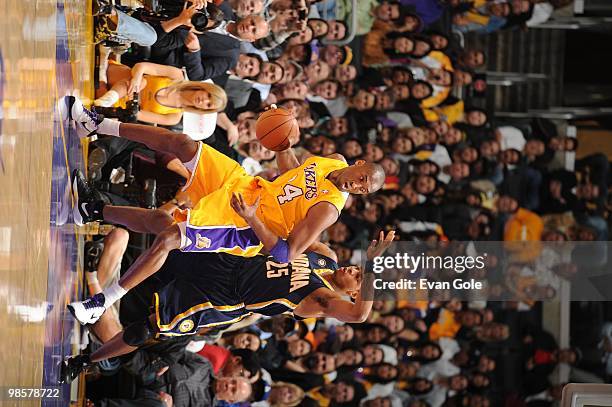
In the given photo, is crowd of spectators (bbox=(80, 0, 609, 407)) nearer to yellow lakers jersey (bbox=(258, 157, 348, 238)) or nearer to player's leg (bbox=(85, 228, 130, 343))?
player's leg (bbox=(85, 228, 130, 343))

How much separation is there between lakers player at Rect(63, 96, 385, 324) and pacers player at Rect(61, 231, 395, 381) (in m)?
0.16

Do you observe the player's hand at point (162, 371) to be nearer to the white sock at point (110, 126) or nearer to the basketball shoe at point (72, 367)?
the basketball shoe at point (72, 367)

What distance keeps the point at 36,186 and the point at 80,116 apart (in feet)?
4.02

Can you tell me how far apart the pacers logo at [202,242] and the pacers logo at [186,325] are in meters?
0.53

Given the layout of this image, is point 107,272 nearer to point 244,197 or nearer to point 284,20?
point 244,197

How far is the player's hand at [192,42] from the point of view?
21.7 feet

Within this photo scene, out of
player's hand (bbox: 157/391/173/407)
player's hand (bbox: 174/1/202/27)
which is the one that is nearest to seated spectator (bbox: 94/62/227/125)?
player's hand (bbox: 174/1/202/27)

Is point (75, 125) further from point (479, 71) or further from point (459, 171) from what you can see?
point (479, 71)

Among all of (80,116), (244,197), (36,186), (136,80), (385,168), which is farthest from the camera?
(385,168)

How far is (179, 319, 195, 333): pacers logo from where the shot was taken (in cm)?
557

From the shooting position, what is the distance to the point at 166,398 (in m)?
6.50

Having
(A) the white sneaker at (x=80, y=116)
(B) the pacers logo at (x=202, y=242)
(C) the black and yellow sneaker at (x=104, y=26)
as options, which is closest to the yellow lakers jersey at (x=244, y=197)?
(B) the pacers logo at (x=202, y=242)

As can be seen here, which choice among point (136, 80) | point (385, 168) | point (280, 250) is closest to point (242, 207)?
point (280, 250)

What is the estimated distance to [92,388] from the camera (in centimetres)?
627
